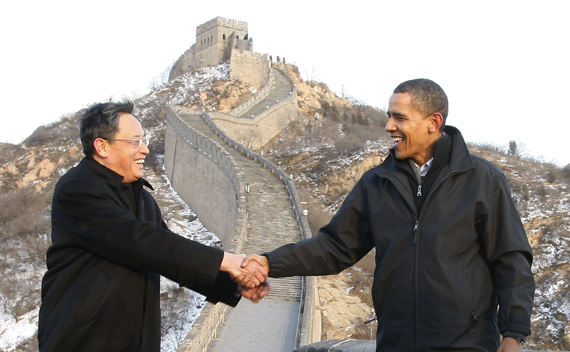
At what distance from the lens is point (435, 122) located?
118 inches

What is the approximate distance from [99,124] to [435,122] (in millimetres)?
1902

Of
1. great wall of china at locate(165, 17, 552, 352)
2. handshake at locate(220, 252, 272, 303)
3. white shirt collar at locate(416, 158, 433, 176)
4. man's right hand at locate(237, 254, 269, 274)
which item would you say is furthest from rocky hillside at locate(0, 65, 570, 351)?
white shirt collar at locate(416, 158, 433, 176)

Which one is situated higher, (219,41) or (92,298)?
(219,41)

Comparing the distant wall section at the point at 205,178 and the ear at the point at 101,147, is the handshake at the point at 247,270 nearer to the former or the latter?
the ear at the point at 101,147

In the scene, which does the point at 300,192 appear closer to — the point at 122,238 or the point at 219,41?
the point at 219,41

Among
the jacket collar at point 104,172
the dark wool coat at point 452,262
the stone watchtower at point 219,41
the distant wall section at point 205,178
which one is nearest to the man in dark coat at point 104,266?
the jacket collar at point 104,172

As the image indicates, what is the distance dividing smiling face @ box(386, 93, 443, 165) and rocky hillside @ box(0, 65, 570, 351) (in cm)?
1288

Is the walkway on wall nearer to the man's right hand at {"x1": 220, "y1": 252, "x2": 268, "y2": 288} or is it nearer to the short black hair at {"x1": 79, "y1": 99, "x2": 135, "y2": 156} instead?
the man's right hand at {"x1": 220, "y1": 252, "x2": 268, "y2": 288}

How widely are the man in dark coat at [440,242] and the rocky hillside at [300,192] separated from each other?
1289 cm

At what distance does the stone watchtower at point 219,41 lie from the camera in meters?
48.4

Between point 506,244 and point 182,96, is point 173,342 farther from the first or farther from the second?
point 182,96

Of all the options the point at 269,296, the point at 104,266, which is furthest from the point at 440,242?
the point at 269,296

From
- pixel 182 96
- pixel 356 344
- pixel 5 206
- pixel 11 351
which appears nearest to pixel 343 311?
pixel 11 351

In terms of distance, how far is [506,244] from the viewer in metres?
2.60
